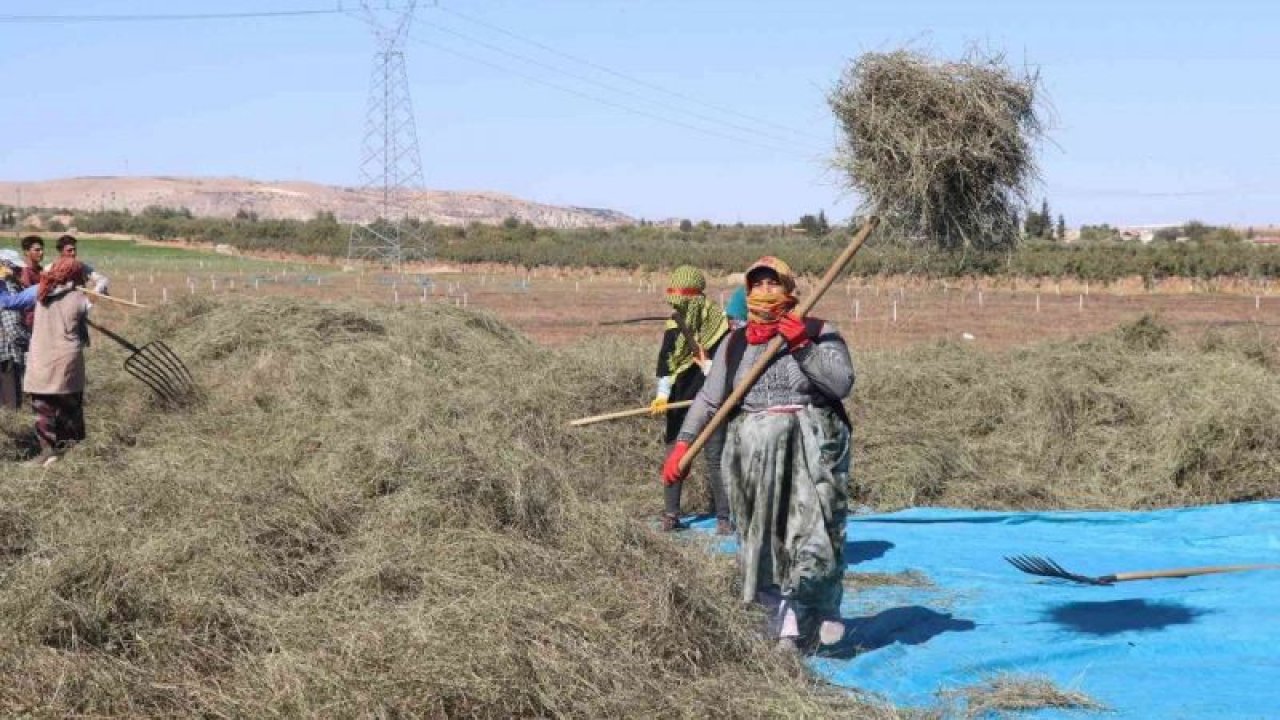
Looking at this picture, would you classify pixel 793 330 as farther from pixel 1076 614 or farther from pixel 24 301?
pixel 24 301

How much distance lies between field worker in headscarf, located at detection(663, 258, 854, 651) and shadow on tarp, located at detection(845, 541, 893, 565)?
1.74 meters

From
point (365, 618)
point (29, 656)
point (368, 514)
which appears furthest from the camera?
point (368, 514)

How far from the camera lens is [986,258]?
→ 18.2ft

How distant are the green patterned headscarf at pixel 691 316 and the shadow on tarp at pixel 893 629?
2.15 meters

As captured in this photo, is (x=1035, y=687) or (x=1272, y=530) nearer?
(x=1035, y=687)

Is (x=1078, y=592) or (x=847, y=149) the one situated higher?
(x=847, y=149)

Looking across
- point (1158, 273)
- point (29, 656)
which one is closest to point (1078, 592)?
point (29, 656)

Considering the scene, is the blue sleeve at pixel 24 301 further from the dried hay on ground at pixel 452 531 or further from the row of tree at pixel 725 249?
the row of tree at pixel 725 249

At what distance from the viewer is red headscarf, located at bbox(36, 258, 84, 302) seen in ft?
26.3

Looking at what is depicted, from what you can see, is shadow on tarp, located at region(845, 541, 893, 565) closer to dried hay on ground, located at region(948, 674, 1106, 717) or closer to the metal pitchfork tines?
dried hay on ground, located at region(948, 674, 1106, 717)

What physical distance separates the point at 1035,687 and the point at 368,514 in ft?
8.48

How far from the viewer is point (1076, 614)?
18.4ft

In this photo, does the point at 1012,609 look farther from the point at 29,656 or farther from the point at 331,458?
the point at 29,656

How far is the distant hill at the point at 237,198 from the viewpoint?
142250 mm
